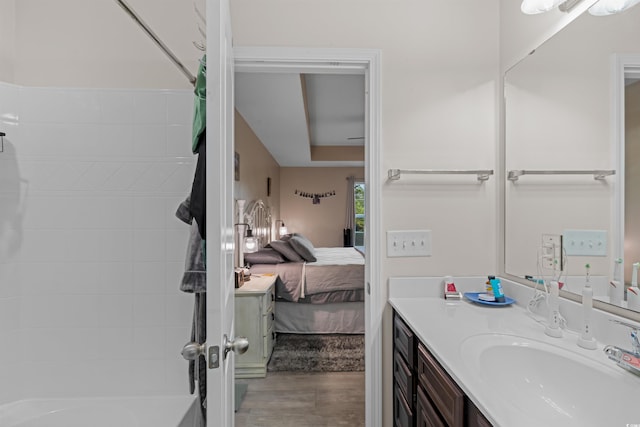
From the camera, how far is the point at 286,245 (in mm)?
3943

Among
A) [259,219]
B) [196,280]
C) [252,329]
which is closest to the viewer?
[196,280]

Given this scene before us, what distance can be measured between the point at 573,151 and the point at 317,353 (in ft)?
8.18

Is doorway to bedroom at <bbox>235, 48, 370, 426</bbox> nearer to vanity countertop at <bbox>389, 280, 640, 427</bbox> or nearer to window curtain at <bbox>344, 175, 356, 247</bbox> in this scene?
vanity countertop at <bbox>389, 280, 640, 427</bbox>

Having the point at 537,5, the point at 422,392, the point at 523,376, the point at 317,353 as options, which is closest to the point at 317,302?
the point at 317,353

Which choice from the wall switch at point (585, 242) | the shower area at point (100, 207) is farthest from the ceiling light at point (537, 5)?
the shower area at point (100, 207)

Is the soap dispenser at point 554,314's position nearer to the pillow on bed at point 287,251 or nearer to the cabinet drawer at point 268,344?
the cabinet drawer at point 268,344

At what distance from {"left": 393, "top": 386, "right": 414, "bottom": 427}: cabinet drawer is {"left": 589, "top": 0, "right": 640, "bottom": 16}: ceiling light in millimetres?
1587

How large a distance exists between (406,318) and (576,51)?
1209mm

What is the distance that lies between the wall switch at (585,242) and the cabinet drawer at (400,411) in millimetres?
890

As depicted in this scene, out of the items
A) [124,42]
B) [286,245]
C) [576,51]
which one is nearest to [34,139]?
[124,42]

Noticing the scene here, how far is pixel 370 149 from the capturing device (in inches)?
64.8

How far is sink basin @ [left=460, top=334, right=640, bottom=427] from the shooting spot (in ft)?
2.52

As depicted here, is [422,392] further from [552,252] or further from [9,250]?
[9,250]

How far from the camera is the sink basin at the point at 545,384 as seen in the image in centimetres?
77
